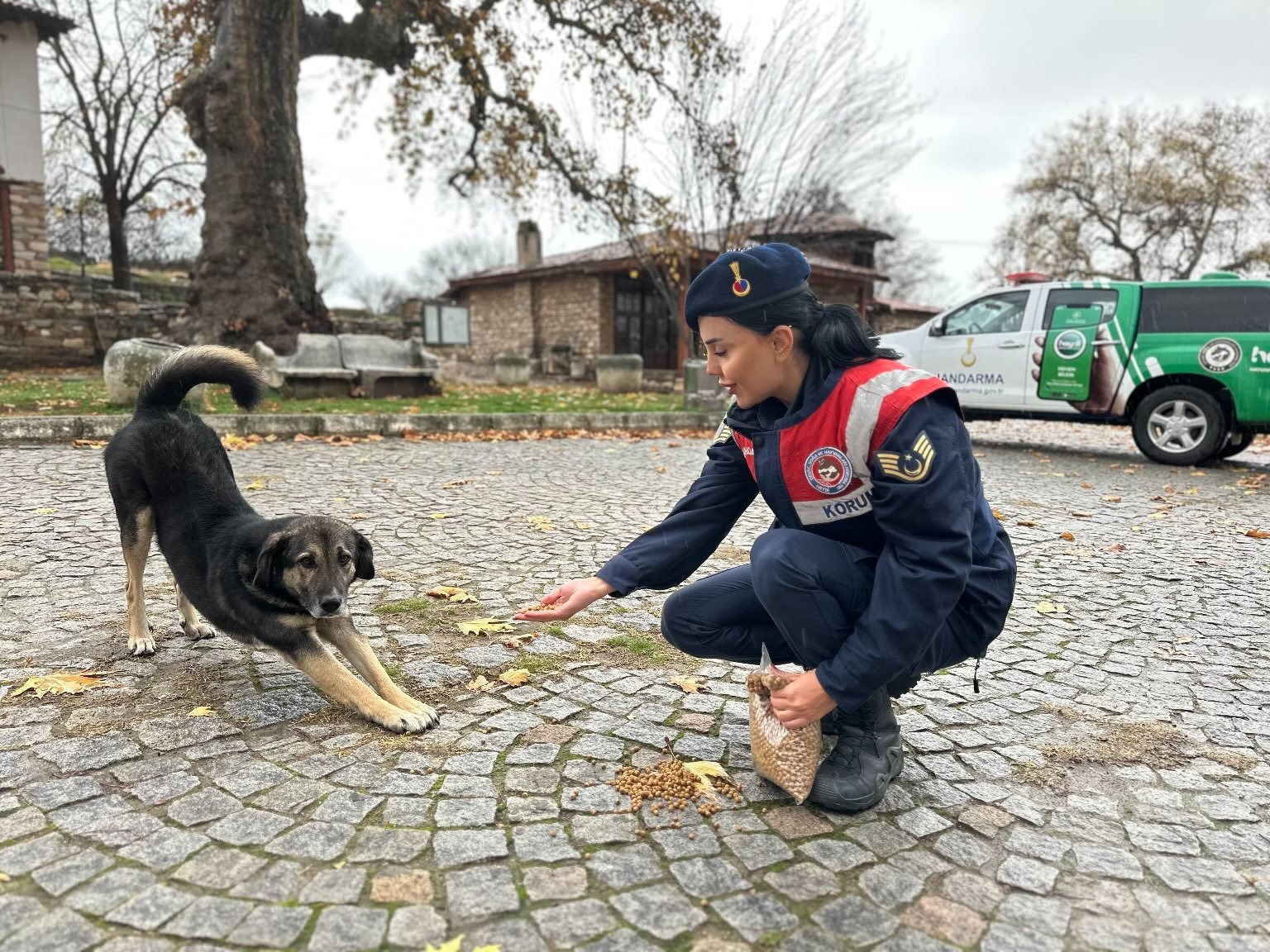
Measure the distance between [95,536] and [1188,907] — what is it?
5818 millimetres

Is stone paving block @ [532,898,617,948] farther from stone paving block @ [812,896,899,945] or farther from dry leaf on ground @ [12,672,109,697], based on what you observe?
dry leaf on ground @ [12,672,109,697]

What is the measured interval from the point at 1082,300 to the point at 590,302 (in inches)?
716

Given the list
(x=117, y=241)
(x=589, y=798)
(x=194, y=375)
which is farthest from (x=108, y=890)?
(x=117, y=241)

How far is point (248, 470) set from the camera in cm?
756

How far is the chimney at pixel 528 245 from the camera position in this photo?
2903 cm

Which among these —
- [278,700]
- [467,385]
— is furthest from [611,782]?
[467,385]

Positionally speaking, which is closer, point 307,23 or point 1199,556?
point 1199,556

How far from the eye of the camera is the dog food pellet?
2223mm

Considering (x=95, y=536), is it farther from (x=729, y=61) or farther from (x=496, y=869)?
(x=729, y=61)

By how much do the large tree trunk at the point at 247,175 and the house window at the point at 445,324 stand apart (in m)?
10.1

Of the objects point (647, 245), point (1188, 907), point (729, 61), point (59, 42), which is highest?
point (59, 42)

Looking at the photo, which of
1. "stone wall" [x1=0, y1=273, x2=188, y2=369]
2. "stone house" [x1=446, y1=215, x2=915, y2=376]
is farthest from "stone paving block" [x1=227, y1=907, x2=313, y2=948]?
"stone house" [x1=446, y1=215, x2=915, y2=376]

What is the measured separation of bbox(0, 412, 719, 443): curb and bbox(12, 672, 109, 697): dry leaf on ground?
4970 millimetres

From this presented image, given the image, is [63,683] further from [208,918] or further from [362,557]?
[208,918]
